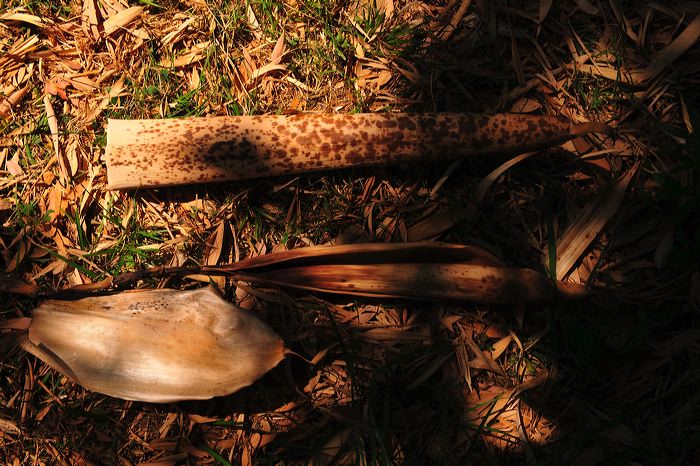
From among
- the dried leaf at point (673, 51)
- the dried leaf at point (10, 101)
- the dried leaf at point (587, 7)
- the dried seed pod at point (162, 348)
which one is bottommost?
the dried seed pod at point (162, 348)

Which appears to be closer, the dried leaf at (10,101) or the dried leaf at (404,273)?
the dried leaf at (404,273)

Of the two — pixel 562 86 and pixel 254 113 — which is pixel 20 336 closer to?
pixel 254 113

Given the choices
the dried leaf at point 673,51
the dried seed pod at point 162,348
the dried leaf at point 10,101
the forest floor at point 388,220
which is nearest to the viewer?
the dried seed pod at point 162,348

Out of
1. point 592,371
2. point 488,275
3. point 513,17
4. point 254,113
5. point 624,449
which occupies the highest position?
point 513,17

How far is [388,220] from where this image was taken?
2.10 metres

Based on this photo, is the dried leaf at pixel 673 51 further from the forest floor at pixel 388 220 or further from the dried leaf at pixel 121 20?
the dried leaf at pixel 121 20

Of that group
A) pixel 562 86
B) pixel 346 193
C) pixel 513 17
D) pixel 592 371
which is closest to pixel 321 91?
pixel 346 193

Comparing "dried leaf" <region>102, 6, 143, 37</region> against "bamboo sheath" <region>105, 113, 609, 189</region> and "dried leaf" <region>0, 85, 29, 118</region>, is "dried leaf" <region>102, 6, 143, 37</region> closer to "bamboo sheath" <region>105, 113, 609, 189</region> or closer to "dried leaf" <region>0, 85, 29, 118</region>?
"dried leaf" <region>0, 85, 29, 118</region>

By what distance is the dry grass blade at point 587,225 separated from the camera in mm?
2021

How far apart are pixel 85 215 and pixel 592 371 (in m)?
2.11

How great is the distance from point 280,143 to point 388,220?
54 centimetres

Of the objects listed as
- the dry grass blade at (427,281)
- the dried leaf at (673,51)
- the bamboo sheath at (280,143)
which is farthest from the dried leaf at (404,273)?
the dried leaf at (673,51)

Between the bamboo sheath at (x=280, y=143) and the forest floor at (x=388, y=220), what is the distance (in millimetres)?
142

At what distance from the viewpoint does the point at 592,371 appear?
1.97m
